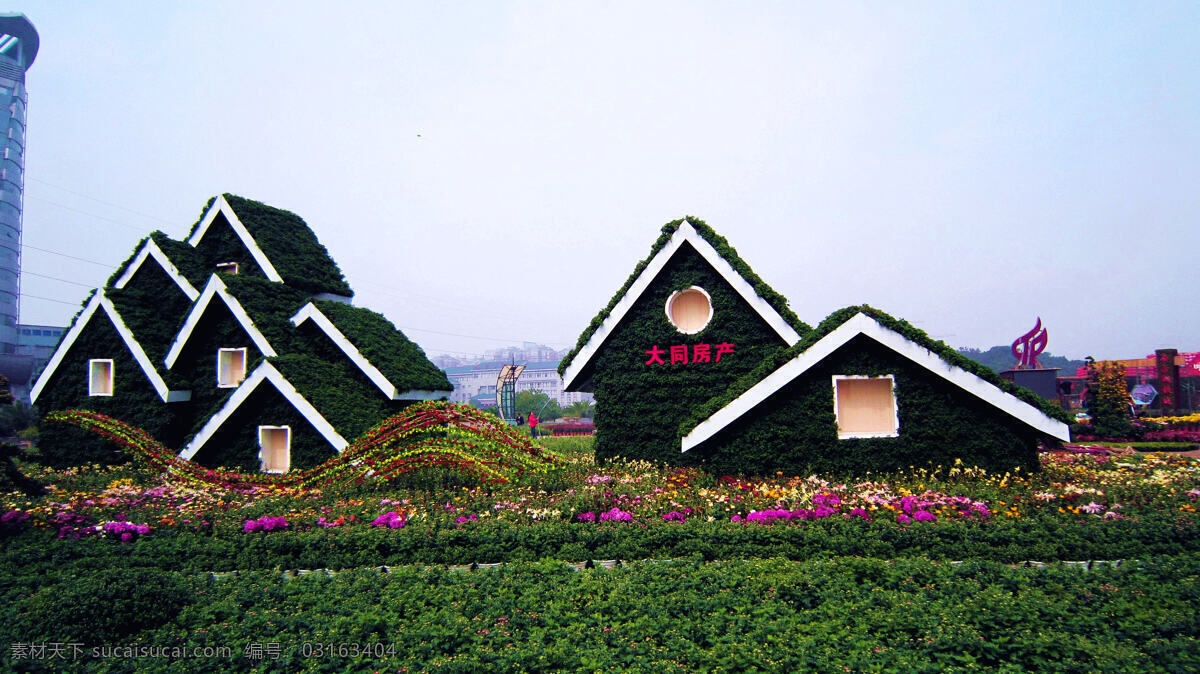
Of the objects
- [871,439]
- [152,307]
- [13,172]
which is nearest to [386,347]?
[152,307]

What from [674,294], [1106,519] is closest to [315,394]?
[674,294]

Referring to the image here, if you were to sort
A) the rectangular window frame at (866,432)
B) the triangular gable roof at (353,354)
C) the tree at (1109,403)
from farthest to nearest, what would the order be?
the tree at (1109,403), the triangular gable roof at (353,354), the rectangular window frame at (866,432)

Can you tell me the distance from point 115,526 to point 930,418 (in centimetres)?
1494

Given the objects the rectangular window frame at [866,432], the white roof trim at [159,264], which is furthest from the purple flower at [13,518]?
the rectangular window frame at [866,432]

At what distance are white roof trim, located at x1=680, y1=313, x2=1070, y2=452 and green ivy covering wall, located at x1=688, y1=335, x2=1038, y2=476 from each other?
310mm

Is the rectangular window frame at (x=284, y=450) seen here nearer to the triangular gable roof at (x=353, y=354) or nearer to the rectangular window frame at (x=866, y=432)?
the triangular gable roof at (x=353, y=354)

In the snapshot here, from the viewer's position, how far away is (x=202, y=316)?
58.3ft

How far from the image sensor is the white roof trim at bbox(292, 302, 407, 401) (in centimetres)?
1698

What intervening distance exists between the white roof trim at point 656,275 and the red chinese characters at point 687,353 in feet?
3.82

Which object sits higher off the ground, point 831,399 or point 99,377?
point 99,377

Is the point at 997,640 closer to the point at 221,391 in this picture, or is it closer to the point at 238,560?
the point at 238,560

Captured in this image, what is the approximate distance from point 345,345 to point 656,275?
9522mm

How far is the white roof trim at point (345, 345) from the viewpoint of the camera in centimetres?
1698

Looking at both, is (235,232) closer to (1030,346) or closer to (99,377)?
(99,377)
